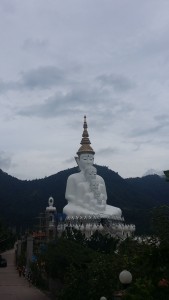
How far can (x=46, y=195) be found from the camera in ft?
298

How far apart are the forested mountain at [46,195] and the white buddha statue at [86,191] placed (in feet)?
86.2

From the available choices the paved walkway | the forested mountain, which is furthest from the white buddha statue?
the forested mountain

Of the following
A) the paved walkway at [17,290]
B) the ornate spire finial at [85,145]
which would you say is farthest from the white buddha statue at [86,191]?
the paved walkway at [17,290]

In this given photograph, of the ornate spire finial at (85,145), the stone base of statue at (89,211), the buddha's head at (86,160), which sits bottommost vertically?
the stone base of statue at (89,211)

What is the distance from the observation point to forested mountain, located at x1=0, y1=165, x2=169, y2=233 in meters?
81.5

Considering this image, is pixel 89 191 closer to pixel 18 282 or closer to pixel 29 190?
A: pixel 18 282

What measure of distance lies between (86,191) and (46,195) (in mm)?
52926

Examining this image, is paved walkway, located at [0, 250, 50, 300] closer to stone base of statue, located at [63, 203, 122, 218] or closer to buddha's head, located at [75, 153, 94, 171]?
stone base of statue, located at [63, 203, 122, 218]

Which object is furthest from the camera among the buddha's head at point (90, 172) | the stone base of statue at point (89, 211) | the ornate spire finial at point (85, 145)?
the ornate spire finial at point (85, 145)

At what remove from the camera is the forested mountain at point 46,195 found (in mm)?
81500

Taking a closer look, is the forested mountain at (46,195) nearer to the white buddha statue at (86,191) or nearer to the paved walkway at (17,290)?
the white buddha statue at (86,191)

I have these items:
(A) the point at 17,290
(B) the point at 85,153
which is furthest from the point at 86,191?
(A) the point at 17,290

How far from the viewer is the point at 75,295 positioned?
1517 cm

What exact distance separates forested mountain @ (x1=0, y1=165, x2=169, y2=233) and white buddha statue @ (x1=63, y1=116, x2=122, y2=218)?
26274 mm
